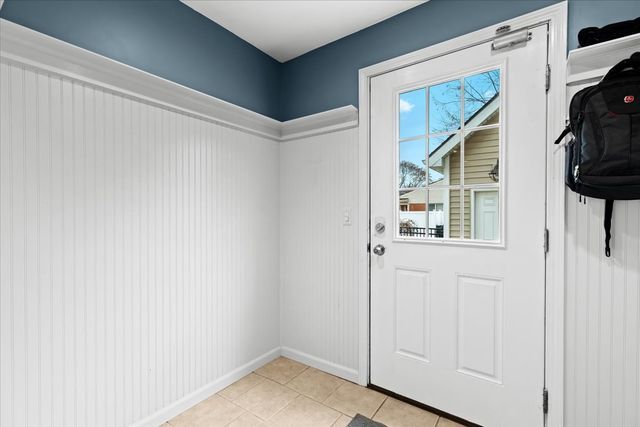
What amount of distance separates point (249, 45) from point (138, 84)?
3.35 feet

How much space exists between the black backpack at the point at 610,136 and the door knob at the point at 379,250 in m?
1.02

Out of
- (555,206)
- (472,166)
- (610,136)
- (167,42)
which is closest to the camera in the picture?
(610,136)

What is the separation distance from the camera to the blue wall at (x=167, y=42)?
1350 millimetres

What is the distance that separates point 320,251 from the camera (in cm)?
225

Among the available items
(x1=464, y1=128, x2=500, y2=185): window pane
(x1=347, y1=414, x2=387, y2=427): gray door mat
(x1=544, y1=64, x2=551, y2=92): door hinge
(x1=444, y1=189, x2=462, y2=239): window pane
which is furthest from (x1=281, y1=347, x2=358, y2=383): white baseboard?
(x1=544, y1=64, x2=551, y2=92): door hinge

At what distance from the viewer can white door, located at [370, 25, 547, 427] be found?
1480 mm

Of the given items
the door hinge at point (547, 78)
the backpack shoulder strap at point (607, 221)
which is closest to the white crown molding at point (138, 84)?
the door hinge at point (547, 78)

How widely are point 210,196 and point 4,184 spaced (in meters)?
0.93

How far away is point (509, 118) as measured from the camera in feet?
5.00

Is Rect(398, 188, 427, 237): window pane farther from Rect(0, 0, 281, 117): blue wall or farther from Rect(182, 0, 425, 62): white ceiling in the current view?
Rect(0, 0, 281, 117): blue wall

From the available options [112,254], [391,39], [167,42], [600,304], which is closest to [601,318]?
[600,304]

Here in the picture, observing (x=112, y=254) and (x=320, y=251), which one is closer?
(x=112, y=254)

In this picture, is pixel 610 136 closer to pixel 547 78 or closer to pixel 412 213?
pixel 547 78

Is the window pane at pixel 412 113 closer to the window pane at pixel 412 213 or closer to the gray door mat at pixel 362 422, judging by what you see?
the window pane at pixel 412 213
